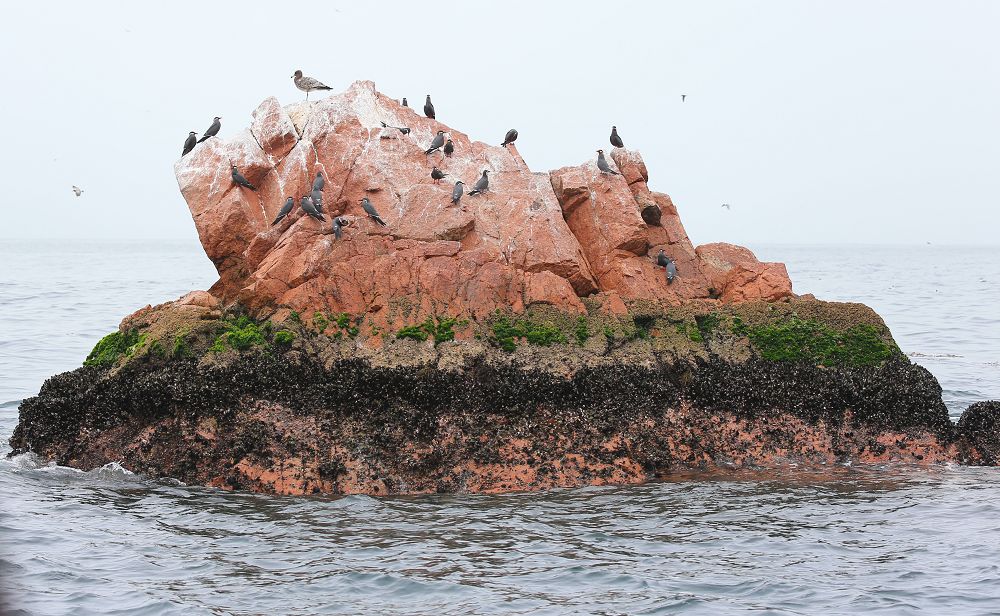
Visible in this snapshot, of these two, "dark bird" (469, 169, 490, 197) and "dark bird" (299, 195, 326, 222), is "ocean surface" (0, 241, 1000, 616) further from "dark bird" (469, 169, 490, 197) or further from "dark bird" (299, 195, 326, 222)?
"dark bird" (469, 169, 490, 197)

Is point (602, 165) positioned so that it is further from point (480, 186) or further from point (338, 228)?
point (338, 228)

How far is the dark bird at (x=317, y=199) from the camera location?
14.5 metres

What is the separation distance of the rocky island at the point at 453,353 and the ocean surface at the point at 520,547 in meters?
0.46

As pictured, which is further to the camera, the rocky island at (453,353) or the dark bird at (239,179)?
the dark bird at (239,179)

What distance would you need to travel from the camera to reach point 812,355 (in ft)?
46.8

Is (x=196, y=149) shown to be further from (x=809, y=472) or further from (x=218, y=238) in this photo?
(x=809, y=472)

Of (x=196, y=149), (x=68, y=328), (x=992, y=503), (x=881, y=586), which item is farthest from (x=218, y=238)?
(x=68, y=328)

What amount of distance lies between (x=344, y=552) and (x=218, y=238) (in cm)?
645

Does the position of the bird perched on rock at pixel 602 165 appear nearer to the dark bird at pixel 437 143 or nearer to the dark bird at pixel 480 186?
the dark bird at pixel 480 186

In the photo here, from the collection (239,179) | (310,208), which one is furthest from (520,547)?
(239,179)

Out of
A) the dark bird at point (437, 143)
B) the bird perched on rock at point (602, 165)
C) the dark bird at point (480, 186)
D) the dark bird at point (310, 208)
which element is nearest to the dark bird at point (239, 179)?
the dark bird at point (310, 208)

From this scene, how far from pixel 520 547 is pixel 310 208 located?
642cm

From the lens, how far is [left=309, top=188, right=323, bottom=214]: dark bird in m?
14.5

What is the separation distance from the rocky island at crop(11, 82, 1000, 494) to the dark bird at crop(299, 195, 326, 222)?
0.12 meters
